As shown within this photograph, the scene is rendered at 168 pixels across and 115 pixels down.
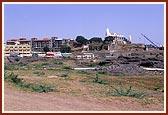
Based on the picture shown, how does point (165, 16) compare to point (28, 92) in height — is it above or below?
above

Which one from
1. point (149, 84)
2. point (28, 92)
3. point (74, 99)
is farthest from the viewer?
point (149, 84)

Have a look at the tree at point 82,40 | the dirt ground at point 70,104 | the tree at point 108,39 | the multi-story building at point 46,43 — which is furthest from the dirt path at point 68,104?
the tree at point 82,40

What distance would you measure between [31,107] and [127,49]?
305 ft

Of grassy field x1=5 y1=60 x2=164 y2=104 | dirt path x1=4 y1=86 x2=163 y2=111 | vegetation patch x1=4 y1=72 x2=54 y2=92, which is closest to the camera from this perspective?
dirt path x1=4 y1=86 x2=163 y2=111

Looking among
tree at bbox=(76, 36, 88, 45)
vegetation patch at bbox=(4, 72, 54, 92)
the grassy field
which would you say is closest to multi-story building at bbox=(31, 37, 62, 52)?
tree at bbox=(76, 36, 88, 45)

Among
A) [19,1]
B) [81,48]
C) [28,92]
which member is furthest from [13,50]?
[19,1]

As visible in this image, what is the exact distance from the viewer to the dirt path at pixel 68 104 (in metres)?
9.64

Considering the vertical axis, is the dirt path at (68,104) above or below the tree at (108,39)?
below

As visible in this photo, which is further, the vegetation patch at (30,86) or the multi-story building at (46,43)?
the multi-story building at (46,43)

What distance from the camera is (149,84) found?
24.7m

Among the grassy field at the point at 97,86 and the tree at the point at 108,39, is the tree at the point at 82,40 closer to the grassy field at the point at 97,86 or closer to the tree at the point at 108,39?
the tree at the point at 108,39

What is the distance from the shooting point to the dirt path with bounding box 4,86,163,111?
9639mm

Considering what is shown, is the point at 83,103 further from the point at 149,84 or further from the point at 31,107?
the point at 149,84

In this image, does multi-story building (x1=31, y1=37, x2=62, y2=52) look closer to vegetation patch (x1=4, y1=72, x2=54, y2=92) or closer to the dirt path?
vegetation patch (x1=4, y1=72, x2=54, y2=92)
